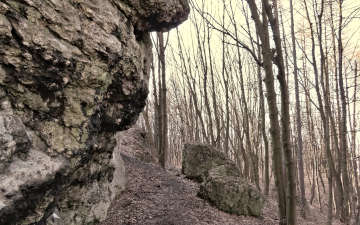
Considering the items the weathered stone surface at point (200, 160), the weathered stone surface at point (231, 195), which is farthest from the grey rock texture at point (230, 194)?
the weathered stone surface at point (200, 160)

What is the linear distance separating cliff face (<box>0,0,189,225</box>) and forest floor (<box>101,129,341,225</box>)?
0.52m

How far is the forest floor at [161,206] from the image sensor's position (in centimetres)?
471

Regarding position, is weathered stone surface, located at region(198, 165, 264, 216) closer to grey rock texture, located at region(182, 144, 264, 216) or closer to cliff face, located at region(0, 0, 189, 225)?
grey rock texture, located at region(182, 144, 264, 216)

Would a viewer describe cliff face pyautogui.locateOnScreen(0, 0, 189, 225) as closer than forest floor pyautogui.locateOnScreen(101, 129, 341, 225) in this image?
Yes

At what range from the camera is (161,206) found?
210 inches

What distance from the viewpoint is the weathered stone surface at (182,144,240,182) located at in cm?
834

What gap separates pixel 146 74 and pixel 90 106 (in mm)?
1661

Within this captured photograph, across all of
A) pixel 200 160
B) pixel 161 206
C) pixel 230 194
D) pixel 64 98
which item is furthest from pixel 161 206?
pixel 200 160

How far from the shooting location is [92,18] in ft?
12.1

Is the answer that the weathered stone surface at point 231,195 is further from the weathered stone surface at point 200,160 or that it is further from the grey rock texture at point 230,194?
the weathered stone surface at point 200,160

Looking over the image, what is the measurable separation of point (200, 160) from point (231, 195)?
2.24 meters

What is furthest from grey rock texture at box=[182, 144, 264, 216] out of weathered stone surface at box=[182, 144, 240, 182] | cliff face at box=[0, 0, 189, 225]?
cliff face at box=[0, 0, 189, 225]

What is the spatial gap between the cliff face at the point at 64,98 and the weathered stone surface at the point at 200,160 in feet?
13.6

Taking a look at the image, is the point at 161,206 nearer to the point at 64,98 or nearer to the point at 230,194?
the point at 230,194
